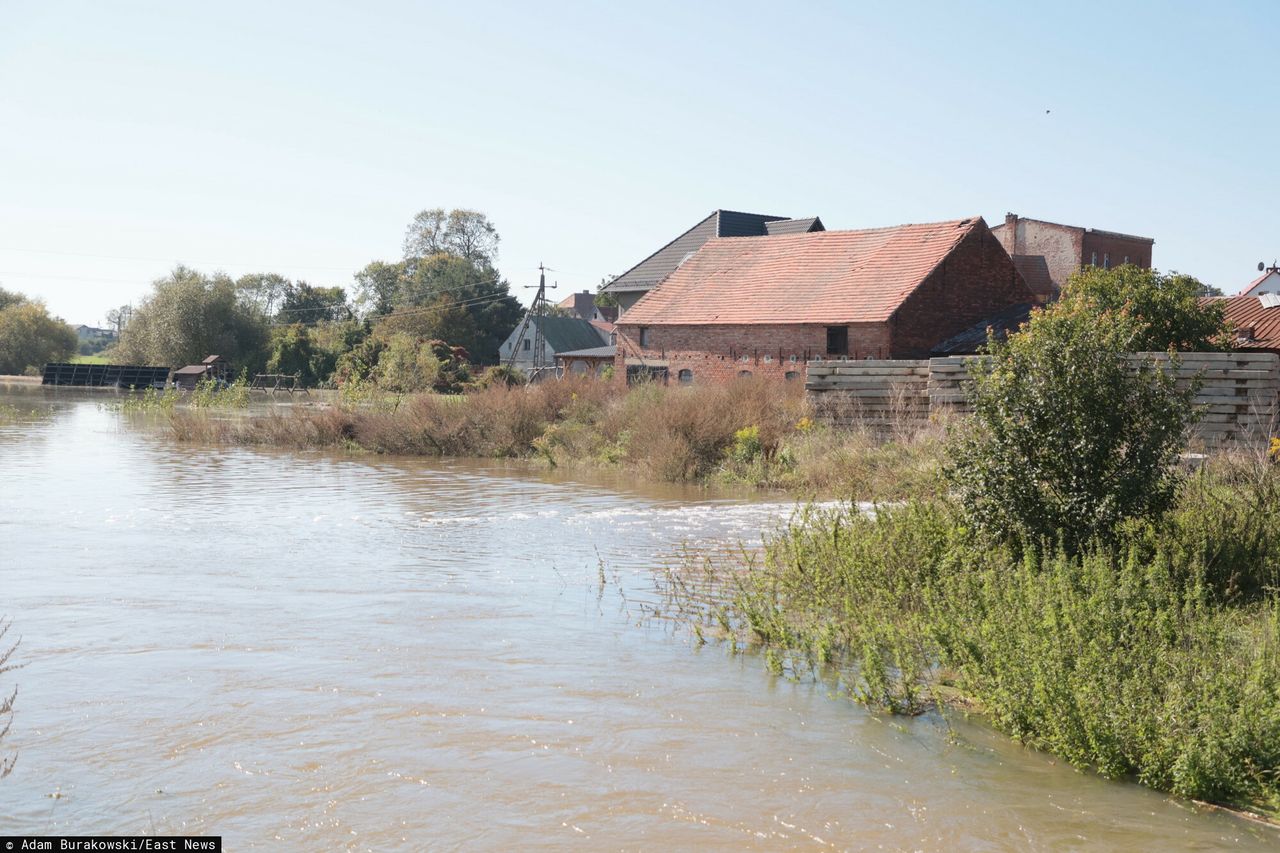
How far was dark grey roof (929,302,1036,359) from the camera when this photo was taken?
111ft

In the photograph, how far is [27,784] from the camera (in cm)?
648

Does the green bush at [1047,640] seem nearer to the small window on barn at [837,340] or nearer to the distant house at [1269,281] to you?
the small window on barn at [837,340]

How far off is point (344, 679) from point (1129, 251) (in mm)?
56930

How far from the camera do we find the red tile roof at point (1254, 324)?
92.0 feet

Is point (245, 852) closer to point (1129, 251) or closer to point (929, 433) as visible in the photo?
point (929, 433)

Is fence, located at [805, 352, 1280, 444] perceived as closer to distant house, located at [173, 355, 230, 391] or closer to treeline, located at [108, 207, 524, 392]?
treeline, located at [108, 207, 524, 392]

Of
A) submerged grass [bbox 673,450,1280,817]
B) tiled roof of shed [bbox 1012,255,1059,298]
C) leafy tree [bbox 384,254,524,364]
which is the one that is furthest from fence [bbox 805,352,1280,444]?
leafy tree [bbox 384,254,524,364]

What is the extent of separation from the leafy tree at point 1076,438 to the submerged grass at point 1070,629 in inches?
12.0

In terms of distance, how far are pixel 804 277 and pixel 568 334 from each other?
46278mm

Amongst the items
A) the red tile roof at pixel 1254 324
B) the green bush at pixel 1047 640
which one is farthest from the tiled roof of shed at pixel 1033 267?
the green bush at pixel 1047 640

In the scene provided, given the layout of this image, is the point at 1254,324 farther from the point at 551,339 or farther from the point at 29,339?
the point at 29,339

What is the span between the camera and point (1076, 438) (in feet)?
31.6

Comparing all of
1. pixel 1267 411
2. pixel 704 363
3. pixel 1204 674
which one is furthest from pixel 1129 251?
pixel 1204 674

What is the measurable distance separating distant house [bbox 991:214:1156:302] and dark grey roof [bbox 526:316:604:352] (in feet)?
112
